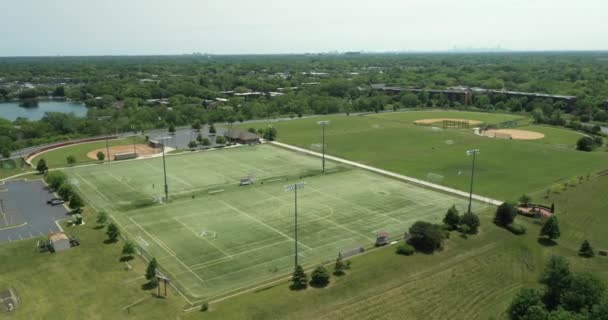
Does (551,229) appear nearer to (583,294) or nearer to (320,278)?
(583,294)

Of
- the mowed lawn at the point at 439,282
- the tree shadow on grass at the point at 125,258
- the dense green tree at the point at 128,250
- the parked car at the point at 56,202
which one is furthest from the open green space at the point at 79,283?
the parked car at the point at 56,202

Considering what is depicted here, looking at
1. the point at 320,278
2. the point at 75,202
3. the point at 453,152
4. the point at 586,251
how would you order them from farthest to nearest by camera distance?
1. the point at 453,152
2. the point at 75,202
3. the point at 586,251
4. the point at 320,278

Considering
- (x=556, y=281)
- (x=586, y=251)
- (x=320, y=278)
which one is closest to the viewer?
(x=556, y=281)

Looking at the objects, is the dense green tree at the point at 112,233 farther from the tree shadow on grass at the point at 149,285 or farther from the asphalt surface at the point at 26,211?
the tree shadow on grass at the point at 149,285

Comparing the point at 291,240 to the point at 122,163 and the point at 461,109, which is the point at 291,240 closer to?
the point at 122,163

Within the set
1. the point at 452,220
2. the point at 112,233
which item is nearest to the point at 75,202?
the point at 112,233

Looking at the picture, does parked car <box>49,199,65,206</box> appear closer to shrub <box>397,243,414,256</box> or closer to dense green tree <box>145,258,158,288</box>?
dense green tree <box>145,258,158,288</box>

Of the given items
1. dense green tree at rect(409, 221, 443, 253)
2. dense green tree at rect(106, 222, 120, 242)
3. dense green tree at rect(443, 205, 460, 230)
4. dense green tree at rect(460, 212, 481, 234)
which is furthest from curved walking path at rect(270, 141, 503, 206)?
dense green tree at rect(106, 222, 120, 242)

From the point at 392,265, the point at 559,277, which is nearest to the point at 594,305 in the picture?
the point at 559,277
